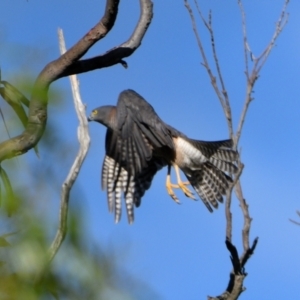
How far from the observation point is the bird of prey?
6059mm

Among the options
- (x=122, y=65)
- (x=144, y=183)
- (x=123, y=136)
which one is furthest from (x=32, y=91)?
(x=144, y=183)

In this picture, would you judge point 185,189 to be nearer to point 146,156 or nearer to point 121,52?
point 146,156

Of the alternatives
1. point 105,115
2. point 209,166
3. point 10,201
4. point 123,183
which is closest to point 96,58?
point 10,201

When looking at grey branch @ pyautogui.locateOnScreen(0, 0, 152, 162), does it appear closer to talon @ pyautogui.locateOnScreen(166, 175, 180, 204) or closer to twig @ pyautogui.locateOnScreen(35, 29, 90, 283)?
twig @ pyautogui.locateOnScreen(35, 29, 90, 283)

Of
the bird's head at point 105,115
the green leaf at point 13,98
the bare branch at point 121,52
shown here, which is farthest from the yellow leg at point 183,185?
the green leaf at point 13,98

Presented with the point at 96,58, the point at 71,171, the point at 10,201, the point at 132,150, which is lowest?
the point at 10,201

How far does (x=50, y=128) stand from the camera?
100 centimetres

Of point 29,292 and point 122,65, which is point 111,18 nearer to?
point 122,65

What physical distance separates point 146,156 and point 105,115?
2.17ft

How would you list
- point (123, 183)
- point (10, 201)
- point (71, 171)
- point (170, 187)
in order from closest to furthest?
point (10, 201) → point (71, 171) → point (170, 187) → point (123, 183)

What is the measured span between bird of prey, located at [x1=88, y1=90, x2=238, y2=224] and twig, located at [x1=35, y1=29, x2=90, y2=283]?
2695 millimetres

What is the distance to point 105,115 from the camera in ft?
21.2

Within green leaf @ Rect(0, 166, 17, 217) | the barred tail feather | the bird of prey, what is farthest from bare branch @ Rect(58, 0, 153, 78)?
the barred tail feather

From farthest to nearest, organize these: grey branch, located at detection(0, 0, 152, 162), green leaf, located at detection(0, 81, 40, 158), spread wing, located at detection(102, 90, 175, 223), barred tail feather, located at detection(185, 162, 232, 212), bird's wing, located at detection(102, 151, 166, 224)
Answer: barred tail feather, located at detection(185, 162, 232, 212) → bird's wing, located at detection(102, 151, 166, 224) → spread wing, located at detection(102, 90, 175, 223) → grey branch, located at detection(0, 0, 152, 162) → green leaf, located at detection(0, 81, 40, 158)
